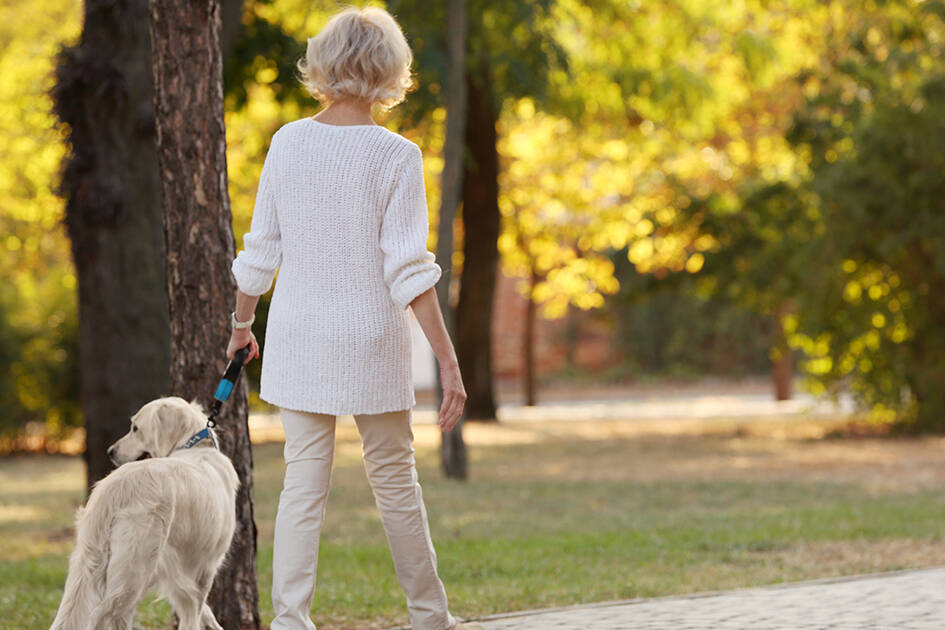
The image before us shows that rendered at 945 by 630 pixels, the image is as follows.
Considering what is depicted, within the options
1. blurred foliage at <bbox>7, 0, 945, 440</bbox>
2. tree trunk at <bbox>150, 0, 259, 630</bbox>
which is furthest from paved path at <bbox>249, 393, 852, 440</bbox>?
tree trunk at <bbox>150, 0, 259, 630</bbox>

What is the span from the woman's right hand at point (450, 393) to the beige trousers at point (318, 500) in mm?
178

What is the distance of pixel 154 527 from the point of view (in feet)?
14.1

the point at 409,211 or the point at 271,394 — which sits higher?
the point at 409,211

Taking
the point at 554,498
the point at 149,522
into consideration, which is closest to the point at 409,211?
the point at 149,522

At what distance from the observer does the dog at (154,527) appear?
4.30 m

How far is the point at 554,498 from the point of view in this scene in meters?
12.6

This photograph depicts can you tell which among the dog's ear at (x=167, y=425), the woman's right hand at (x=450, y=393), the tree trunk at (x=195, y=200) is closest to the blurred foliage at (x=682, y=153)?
the tree trunk at (x=195, y=200)

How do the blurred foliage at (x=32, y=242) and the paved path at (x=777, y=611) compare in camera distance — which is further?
the blurred foliage at (x=32, y=242)

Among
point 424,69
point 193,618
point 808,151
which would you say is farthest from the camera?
point 808,151

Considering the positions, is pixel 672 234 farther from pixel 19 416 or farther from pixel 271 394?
pixel 271 394

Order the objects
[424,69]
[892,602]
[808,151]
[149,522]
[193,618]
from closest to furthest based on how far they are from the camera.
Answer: [149,522] → [193,618] → [892,602] → [424,69] → [808,151]

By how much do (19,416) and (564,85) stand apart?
10.6m

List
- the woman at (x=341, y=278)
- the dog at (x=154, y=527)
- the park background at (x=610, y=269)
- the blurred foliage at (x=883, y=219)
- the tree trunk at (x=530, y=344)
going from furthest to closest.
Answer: the tree trunk at (x=530, y=344) → the blurred foliage at (x=883, y=219) → the park background at (x=610, y=269) → the woman at (x=341, y=278) → the dog at (x=154, y=527)

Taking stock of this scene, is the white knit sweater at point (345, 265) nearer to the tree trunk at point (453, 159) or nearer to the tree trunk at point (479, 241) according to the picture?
the tree trunk at point (453, 159)
